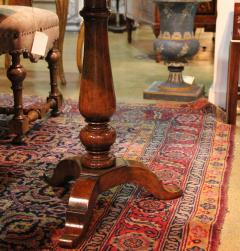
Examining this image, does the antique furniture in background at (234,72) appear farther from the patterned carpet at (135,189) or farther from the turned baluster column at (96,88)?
the turned baluster column at (96,88)

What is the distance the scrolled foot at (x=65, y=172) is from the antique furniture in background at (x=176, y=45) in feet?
5.31

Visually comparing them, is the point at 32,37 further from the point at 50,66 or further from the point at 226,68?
the point at 226,68

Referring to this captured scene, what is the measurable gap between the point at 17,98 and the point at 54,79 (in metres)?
0.48

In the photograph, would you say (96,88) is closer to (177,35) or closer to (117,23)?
(177,35)

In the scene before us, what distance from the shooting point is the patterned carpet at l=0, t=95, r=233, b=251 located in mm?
1543

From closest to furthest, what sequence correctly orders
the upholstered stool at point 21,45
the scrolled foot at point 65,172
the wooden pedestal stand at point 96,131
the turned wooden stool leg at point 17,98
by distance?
the wooden pedestal stand at point 96,131
the scrolled foot at point 65,172
the upholstered stool at point 21,45
the turned wooden stool leg at point 17,98

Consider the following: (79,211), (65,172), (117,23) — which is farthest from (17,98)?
(117,23)

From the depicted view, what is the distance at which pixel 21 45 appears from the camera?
7.45 ft

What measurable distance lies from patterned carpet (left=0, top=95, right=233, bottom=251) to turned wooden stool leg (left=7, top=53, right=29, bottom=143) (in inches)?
2.9

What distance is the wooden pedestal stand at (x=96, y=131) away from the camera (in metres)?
1.61

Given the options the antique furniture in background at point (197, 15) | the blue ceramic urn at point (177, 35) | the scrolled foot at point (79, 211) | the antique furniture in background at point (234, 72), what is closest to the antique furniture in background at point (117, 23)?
the antique furniture in background at point (197, 15)

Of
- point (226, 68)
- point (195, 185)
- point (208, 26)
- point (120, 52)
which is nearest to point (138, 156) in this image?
point (195, 185)

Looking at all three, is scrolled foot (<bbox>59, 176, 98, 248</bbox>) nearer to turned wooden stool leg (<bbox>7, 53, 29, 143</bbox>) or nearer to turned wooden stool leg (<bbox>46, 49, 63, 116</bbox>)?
turned wooden stool leg (<bbox>7, 53, 29, 143</bbox>)

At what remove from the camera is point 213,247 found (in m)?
1.49
